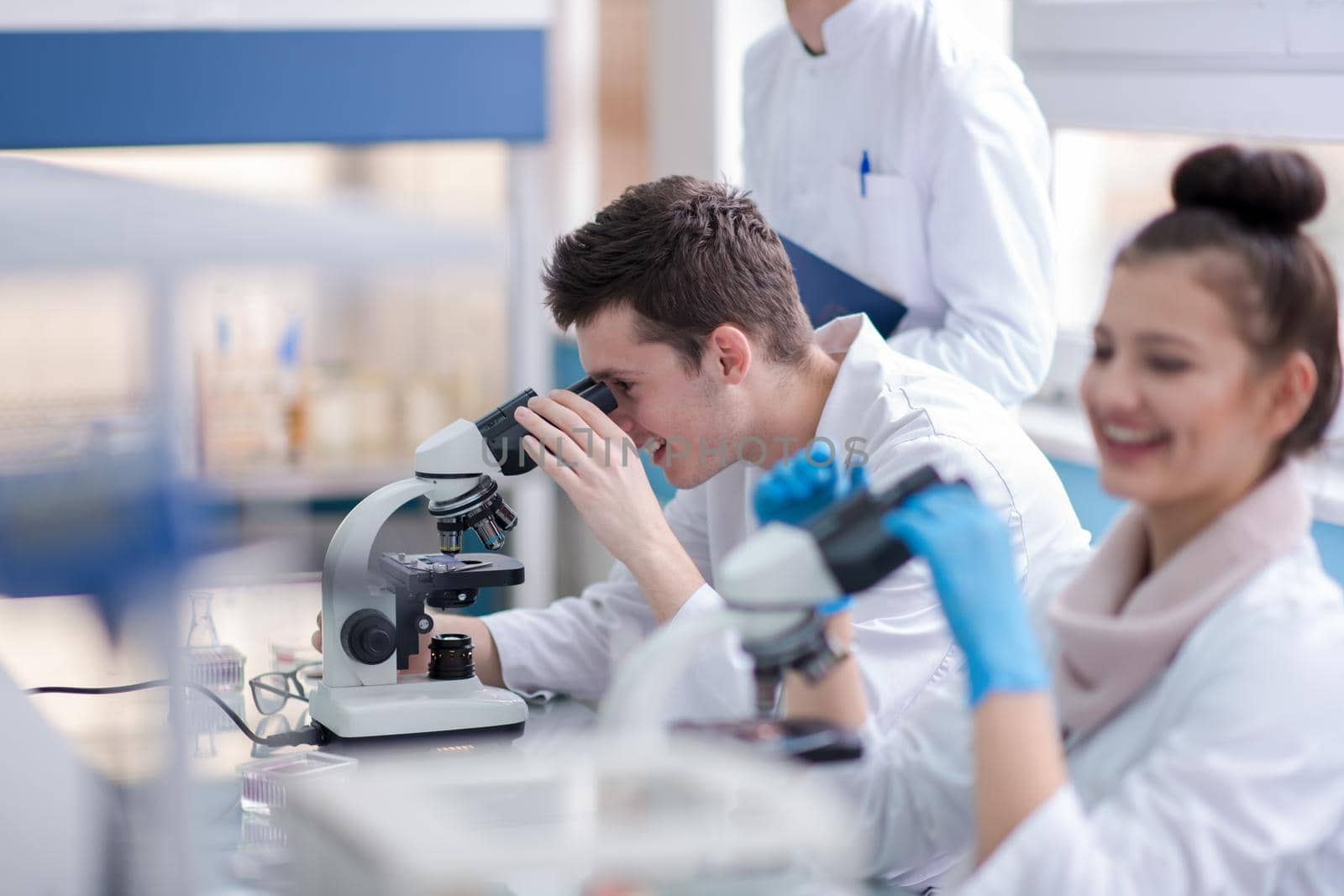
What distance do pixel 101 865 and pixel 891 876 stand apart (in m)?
0.77

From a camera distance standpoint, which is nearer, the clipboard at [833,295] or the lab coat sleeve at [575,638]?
the lab coat sleeve at [575,638]

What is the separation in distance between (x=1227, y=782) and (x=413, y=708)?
911 mm

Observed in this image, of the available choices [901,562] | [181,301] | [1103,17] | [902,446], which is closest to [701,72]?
[1103,17]

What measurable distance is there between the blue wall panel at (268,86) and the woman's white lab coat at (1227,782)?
2388 mm

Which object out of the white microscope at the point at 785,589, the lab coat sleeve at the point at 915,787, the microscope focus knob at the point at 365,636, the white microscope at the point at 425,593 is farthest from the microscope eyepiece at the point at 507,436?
the white microscope at the point at 785,589

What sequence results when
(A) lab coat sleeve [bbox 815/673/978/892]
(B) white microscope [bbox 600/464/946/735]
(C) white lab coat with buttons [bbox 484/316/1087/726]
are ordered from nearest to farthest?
(B) white microscope [bbox 600/464/946/735]
(A) lab coat sleeve [bbox 815/673/978/892]
(C) white lab coat with buttons [bbox 484/316/1087/726]

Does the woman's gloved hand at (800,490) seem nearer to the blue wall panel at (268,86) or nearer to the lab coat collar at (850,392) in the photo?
the lab coat collar at (850,392)

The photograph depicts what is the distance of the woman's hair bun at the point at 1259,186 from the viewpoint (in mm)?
1138

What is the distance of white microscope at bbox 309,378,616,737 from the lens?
168 centimetres

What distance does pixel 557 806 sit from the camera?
808 mm

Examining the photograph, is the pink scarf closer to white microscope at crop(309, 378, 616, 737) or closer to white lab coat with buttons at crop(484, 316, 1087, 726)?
white lab coat with buttons at crop(484, 316, 1087, 726)

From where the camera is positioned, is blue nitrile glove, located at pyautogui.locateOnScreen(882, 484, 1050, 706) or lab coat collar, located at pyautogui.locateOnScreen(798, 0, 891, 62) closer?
blue nitrile glove, located at pyautogui.locateOnScreen(882, 484, 1050, 706)

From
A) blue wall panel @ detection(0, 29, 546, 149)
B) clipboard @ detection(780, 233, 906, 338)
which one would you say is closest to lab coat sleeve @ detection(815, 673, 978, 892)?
clipboard @ detection(780, 233, 906, 338)

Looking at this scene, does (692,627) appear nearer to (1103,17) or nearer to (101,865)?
(101,865)
